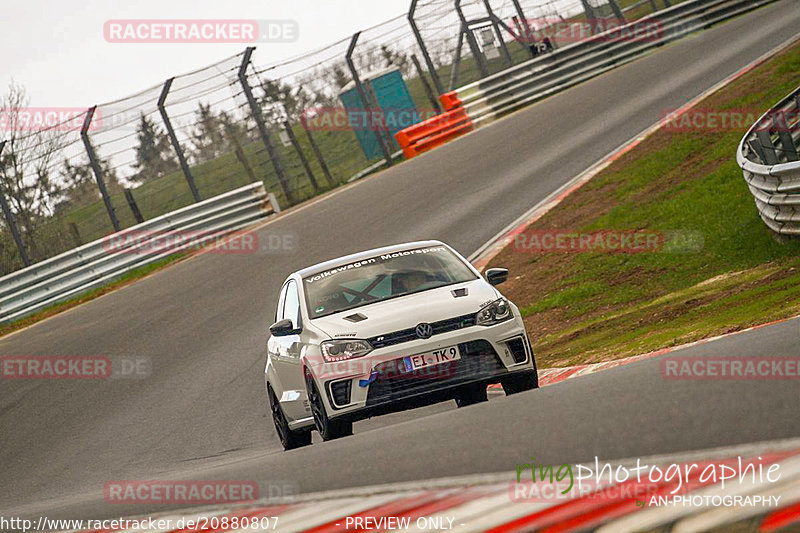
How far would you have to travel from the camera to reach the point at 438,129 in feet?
93.8

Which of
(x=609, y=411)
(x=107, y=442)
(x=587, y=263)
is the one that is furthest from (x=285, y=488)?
(x=587, y=263)

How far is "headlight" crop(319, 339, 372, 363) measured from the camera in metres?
8.35

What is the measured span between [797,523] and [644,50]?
105ft

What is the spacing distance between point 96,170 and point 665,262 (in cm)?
1420

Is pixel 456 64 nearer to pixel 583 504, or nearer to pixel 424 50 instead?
pixel 424 50

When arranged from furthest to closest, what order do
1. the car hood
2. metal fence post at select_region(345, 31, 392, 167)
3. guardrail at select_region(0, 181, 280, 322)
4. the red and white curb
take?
metal fence post at select_region(345, 31, 392, 167), guardrail at select_region(0, 181, 280, 322), the car hood, the red and white curb

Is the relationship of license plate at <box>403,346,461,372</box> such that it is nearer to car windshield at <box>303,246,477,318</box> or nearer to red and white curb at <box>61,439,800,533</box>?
car windshield at <box>303,246,477,318</box>

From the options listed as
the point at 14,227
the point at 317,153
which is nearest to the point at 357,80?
the point at 317,153

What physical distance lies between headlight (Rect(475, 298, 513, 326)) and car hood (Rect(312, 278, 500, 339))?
0.05 metres

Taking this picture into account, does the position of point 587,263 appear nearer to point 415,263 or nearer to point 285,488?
point 415,263

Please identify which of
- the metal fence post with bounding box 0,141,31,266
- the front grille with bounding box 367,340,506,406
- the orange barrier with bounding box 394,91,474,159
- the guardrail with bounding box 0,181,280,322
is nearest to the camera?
the front grille with bounding box 367,340,506,406

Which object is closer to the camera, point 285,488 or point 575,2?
point 285,488

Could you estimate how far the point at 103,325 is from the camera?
18.4m

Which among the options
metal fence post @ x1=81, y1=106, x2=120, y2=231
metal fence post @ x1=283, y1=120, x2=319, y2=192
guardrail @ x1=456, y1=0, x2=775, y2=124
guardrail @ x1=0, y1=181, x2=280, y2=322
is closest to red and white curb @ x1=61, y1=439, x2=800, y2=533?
guardrail @ x1=0, y1=181, x2=280, y2=322
